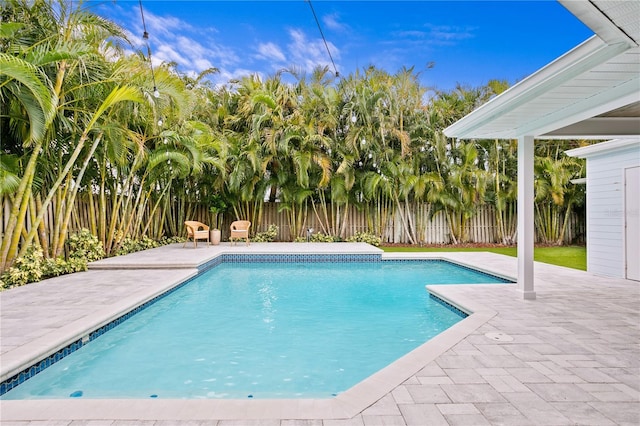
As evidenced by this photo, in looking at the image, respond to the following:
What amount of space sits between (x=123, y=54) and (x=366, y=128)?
715 cm

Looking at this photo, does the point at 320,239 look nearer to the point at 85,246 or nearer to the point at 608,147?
the point at 85,246

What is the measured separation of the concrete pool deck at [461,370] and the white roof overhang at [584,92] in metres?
2.18

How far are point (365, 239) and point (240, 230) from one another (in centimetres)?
417

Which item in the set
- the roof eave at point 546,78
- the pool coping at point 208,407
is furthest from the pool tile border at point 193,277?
the roof eave at point 546,78

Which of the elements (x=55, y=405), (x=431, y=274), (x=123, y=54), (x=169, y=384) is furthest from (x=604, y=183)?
(x=123, y=54)

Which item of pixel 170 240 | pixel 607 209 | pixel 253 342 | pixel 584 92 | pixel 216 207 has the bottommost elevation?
pixel 253 342

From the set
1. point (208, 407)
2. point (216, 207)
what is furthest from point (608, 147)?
point (216, 207)

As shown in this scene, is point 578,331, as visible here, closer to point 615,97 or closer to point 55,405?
point 615,97

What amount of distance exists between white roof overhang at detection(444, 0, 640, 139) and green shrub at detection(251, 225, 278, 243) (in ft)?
28.4

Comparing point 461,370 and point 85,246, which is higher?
point 85,246

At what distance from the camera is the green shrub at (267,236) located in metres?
13.1

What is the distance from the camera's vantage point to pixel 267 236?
43.5 ft

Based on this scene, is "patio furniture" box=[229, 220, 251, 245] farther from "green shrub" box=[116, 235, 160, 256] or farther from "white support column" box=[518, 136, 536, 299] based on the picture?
"white support column" box=[518, 136, 536, 299]

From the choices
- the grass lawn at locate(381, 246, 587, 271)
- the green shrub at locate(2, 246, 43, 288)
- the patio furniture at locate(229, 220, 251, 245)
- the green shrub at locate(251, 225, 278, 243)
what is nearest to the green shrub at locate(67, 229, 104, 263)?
the green shrub at locate(2, 246, 43, 288)
